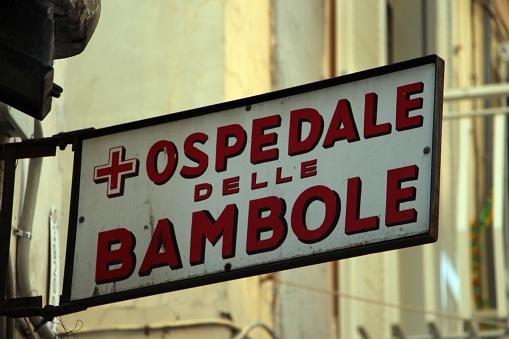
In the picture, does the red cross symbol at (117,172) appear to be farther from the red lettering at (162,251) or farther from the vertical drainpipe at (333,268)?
the vertical drainpipe at (333,268)

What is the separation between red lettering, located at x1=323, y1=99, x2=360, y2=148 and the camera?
4.39 meters

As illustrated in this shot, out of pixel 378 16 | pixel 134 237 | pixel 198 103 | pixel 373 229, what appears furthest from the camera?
pixel 378 16

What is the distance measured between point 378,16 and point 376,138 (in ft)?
22.5

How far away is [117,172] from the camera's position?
4.66m

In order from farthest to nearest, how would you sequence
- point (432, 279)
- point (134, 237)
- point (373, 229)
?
point (432, 279) → point (134, 237) → point (373, 229)

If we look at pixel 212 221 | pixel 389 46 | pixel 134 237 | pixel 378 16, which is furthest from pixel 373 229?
pixel 389 46

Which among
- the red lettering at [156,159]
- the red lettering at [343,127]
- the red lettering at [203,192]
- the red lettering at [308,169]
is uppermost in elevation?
the red lettering at [343,127]

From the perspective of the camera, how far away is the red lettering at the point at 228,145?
4.55m

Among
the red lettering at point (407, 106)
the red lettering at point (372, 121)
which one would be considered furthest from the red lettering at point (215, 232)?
the red lettering at point (407, 106)

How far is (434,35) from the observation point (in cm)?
1161

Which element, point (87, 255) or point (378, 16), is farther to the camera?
point (378, 16)

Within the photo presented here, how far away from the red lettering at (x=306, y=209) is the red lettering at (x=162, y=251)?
43 cm

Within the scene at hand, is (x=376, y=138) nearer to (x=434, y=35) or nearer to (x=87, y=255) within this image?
(x=87, y=255)

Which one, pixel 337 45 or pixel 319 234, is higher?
pixel 337 45
